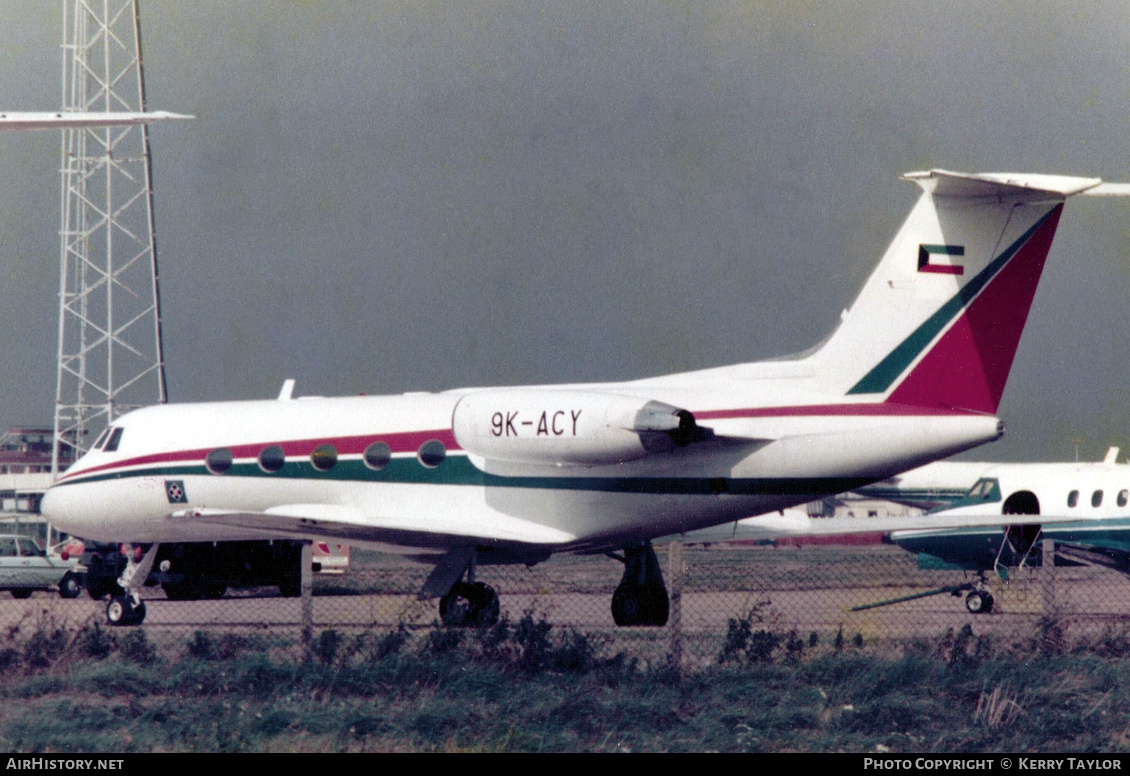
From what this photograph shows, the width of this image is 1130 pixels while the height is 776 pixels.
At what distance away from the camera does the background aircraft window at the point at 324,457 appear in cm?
1623

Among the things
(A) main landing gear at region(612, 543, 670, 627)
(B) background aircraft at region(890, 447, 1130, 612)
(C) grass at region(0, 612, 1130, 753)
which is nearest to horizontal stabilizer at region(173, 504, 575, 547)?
(A) main landing gear at region(612, 543, 670, 627)

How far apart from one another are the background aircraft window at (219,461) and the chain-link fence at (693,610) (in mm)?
1920

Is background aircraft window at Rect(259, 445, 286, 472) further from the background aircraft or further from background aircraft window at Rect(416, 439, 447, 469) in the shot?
the background aircraft

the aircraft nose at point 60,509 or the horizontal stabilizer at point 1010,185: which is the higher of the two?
the horizontal stabilizer at point 1010,185

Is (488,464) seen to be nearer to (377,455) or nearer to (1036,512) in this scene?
(377,455)

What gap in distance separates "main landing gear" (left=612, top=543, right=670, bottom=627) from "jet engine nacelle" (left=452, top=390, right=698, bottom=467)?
2180 millimetres

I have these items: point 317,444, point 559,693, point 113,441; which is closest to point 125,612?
point 113,441

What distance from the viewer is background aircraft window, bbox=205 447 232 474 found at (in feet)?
55.8

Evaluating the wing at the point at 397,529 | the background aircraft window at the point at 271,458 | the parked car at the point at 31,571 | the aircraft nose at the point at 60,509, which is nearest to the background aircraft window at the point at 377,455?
the wing at the point at 397,529

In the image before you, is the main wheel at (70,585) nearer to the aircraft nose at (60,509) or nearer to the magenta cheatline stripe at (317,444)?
the aircraft nose at (60,509)

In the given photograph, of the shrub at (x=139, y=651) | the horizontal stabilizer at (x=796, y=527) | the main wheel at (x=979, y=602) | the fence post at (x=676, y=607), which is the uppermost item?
the horizontal stabilizer at (x=796, y=527)

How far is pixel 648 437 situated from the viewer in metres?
13.3
